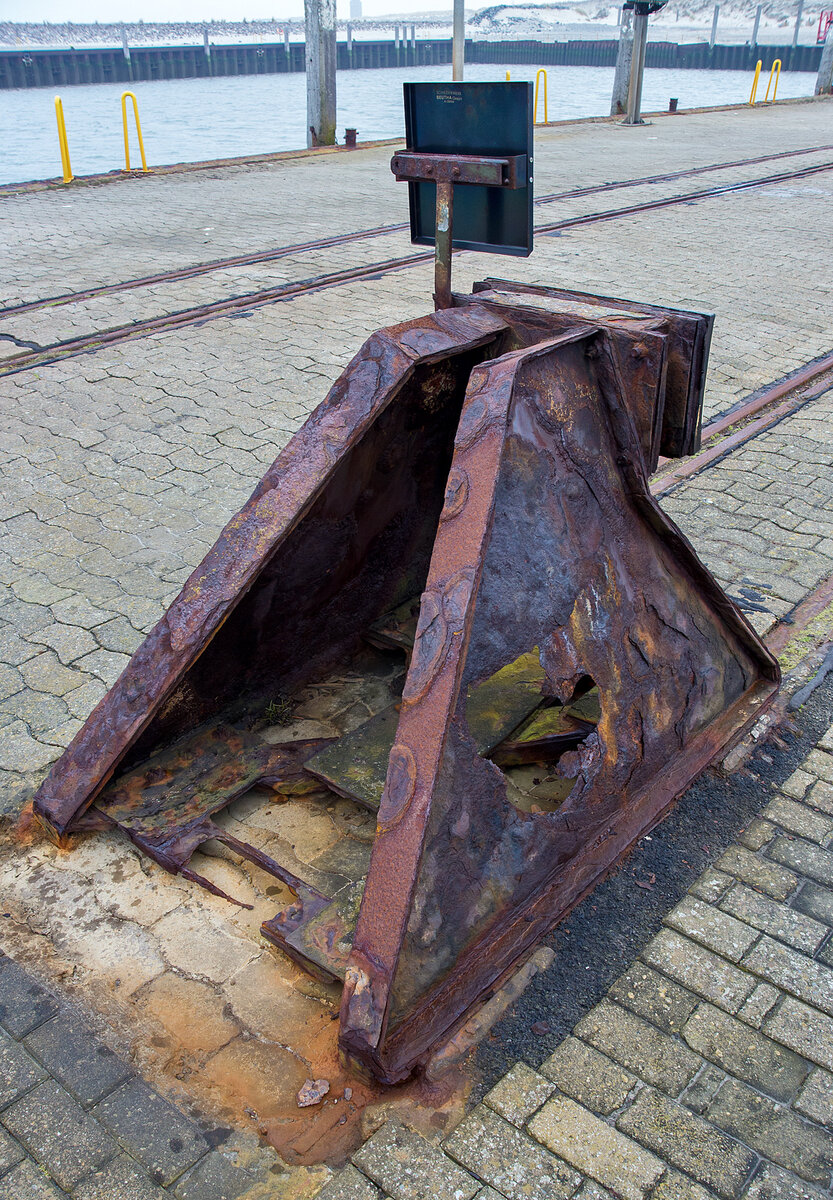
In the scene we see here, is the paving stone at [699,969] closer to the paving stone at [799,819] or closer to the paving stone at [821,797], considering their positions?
the paving stone at [799,819]

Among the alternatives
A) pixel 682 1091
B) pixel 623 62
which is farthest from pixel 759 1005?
pixel 623 62

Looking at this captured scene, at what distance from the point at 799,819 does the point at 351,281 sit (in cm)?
716

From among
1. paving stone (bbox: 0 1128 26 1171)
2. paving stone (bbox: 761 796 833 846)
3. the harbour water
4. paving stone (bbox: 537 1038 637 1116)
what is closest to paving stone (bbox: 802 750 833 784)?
paving stone (bbox: 761 796 833 846)

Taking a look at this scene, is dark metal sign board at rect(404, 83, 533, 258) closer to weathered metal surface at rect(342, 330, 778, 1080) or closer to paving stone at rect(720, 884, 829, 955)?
weathered metal surface at rect(342, 330, 778, 1080)

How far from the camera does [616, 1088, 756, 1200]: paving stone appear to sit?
6.30 ft

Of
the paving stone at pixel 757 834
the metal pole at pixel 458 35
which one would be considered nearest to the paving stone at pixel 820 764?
the paving stone at pixel 757 834

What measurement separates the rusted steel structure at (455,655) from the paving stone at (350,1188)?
204mm

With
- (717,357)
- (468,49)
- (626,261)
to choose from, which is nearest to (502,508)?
(717,357)

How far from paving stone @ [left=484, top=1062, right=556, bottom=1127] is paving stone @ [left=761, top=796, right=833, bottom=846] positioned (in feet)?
4.03

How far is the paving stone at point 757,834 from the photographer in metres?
2.82

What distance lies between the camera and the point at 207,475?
5289 mm

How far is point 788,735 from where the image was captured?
329cm

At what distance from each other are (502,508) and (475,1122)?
4.51 feet

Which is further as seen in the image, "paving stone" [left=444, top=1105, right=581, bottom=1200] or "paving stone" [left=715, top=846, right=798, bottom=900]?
Answer: "paving stone" [left=715, top=846, right=798, bottom=900]
